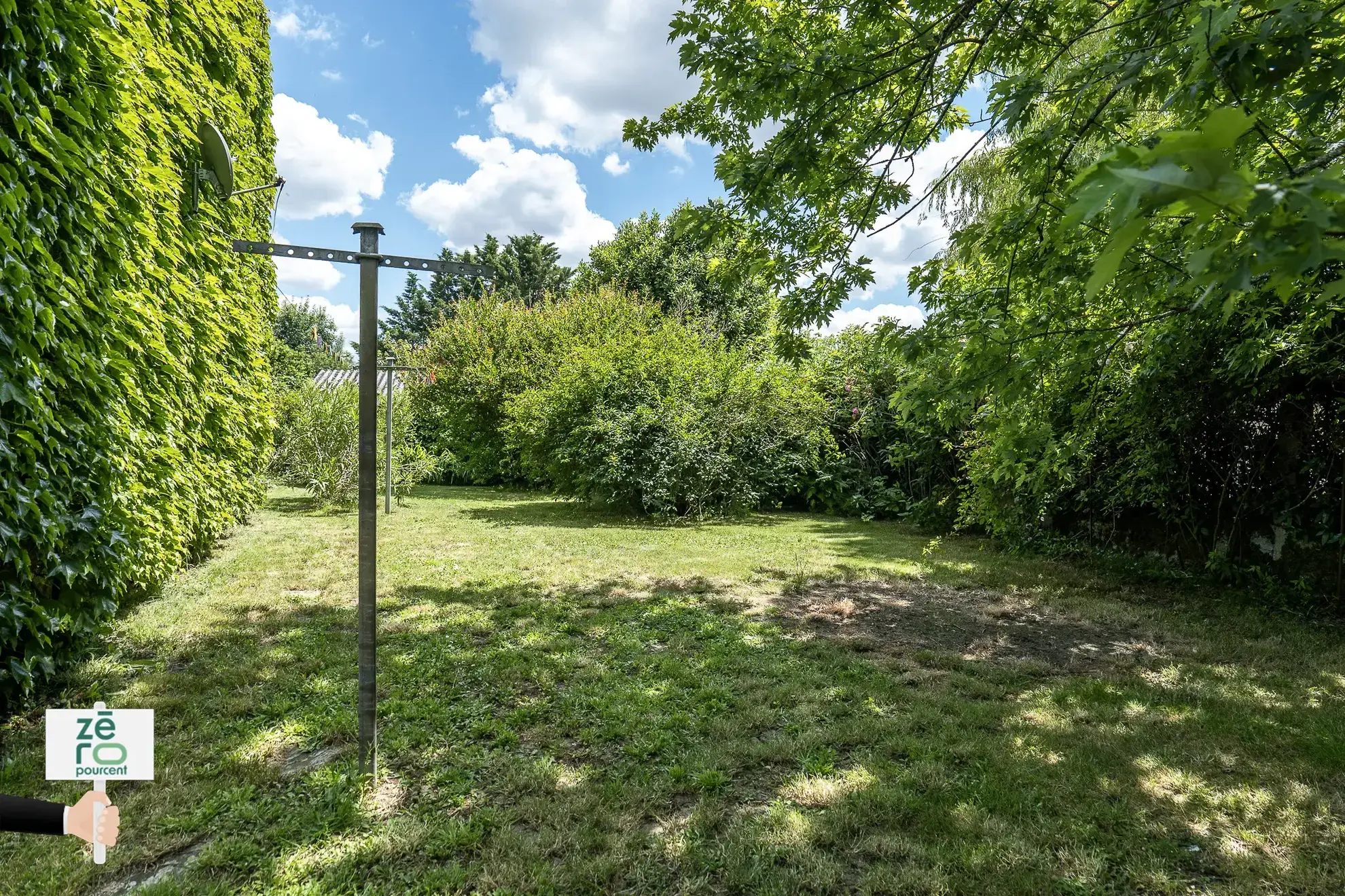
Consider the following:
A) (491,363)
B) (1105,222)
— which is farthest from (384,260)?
(491,363)

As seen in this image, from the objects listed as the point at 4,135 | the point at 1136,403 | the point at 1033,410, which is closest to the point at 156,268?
the point at 4,135

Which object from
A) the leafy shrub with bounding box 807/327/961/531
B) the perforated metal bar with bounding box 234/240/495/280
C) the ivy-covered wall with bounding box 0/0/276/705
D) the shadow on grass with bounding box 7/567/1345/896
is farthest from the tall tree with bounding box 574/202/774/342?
the perforated metal bar with bounding box 234/240/495/280

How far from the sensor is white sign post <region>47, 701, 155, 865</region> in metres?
1.38

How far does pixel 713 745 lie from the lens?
108 inches

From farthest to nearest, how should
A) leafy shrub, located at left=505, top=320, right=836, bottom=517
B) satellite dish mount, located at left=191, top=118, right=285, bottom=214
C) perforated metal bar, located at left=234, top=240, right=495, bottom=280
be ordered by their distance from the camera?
leafy shrub, located at left=505, top=320, right=836, bottom=517 < satellite dish mount, located at left=191, top=118, right=285, bottom=214 < perforated metal bar, located at left=234, top=240, right=495, bottom=280

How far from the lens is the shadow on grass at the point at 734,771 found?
1979mm

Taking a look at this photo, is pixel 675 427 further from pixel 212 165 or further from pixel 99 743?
pixel 99 743

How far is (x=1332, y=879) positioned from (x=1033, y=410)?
2.98 meters

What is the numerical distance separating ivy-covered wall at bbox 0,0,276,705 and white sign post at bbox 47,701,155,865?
1.35 m

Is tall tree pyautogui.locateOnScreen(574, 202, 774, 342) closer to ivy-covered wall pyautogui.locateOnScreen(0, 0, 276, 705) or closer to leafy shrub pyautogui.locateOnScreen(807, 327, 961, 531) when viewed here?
leafy shrub pyautogui.locateOnScreen(807, 327, 961, 531)

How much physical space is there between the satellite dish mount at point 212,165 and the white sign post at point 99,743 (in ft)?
12.5

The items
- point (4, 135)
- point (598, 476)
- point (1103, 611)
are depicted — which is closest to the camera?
point (4, 135)

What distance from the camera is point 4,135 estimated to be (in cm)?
221

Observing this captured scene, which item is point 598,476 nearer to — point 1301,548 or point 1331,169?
point 1301,548
